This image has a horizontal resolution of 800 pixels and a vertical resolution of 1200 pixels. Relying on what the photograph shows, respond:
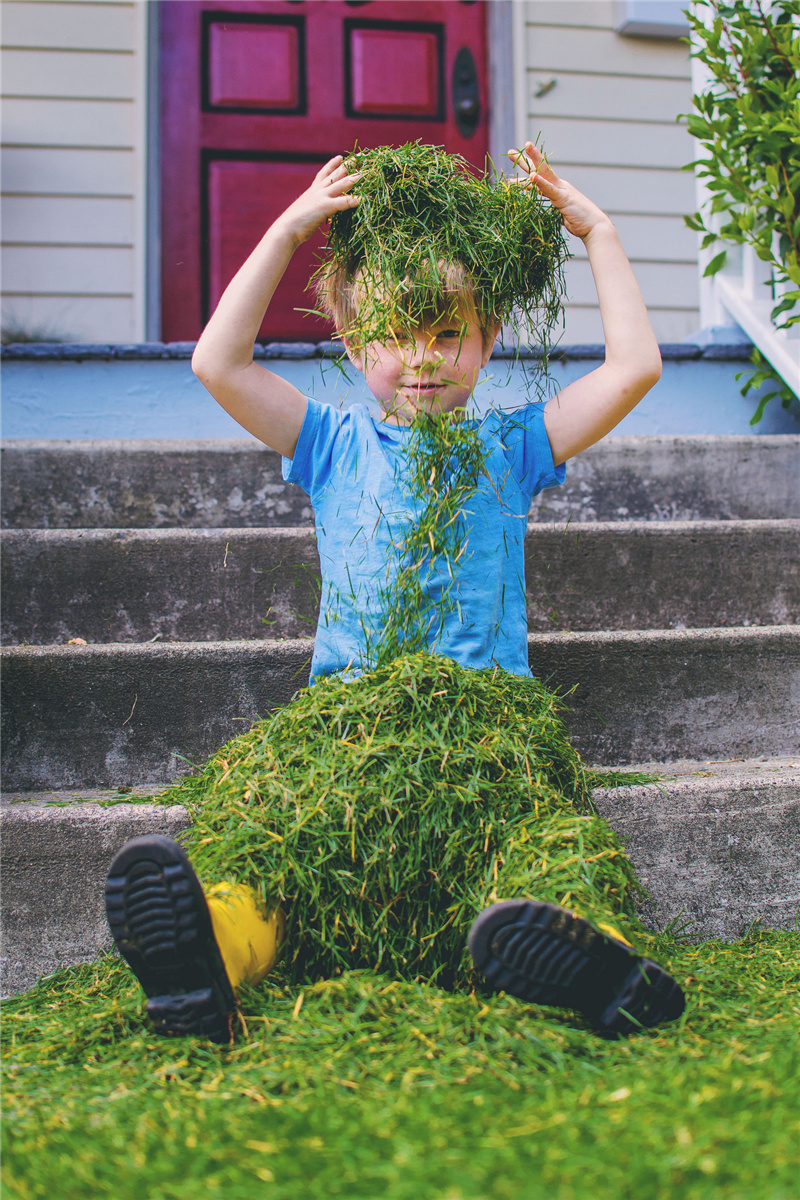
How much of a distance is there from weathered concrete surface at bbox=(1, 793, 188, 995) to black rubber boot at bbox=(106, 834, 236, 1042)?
51cm

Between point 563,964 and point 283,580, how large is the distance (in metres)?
1.39

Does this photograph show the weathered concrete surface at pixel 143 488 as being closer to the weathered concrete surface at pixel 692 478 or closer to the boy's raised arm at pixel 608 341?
the weathered concrete surface at pixel 692 478

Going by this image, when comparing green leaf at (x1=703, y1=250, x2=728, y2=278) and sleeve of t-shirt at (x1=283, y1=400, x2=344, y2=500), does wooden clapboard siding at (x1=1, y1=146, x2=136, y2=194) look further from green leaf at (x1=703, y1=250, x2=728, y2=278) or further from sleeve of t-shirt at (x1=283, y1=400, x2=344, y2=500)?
sleeve of t-shirt at (x1=283, y1=400, x2=344, y2=500)

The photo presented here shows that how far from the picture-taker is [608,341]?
1.61 m

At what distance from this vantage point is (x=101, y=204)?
4.02m

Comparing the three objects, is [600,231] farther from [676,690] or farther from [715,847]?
[715,847]

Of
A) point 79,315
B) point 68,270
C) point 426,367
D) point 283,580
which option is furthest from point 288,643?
point 68,270

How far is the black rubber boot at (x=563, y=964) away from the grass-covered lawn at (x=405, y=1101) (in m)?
0.04

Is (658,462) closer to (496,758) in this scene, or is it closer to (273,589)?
(273,589)

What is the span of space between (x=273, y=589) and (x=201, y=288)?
2559 mm

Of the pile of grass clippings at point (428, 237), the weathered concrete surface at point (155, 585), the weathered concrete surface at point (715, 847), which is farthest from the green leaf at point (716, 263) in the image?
the weathered concrete surface at point (715, 847)

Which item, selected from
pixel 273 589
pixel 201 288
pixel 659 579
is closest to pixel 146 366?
pixel 201 288

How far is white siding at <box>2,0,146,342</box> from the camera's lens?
3986mm

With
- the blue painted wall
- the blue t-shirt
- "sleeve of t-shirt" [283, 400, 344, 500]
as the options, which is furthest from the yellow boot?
the blue painted wall
